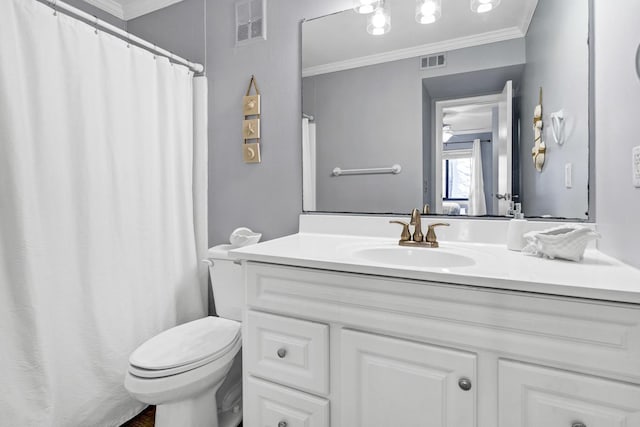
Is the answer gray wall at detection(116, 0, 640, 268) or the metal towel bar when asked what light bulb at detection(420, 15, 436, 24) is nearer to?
gray wall at detection(116, 0, 640, 268)

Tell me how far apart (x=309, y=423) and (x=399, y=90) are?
1.38 metres

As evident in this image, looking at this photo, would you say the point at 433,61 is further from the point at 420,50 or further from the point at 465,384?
the point at 465,384

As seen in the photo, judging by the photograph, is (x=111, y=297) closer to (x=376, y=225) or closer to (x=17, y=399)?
(x=17, y=399)

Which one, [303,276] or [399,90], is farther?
[399,90]

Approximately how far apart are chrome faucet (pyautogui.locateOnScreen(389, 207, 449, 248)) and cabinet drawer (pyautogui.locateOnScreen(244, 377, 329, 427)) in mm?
683

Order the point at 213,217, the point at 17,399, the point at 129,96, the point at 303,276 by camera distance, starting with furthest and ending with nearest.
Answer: the point at 213,217
the point at 129,96
the point at 17,399
the point at 303,276

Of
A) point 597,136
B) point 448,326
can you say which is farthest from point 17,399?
point 597,136

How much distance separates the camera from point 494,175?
1.34 meters

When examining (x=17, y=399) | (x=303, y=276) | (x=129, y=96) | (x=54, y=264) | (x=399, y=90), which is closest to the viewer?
(x=303, y=276)

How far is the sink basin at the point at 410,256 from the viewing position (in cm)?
124

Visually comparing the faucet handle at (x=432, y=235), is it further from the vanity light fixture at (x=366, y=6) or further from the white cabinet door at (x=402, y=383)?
the vanity light fixture at (x=366, y=6)

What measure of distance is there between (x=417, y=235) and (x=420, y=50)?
2.70 ft

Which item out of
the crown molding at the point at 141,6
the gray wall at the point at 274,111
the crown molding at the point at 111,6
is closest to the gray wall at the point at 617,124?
the gray wall at the point at 274,111

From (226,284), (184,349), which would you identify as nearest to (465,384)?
(184,349)
